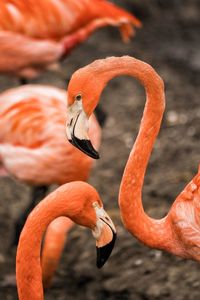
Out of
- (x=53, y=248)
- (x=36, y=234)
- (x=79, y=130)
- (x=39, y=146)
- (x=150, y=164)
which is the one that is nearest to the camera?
(x=36, y=234)

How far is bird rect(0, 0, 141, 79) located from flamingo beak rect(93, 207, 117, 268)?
2.25m

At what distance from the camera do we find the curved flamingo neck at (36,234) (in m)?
3.71

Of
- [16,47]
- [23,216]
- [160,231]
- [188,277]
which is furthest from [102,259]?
[16,47]

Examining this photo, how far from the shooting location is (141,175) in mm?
4113

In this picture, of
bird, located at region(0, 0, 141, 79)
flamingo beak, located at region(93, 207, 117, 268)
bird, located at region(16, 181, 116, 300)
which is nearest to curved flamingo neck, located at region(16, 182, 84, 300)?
bird, located at region(16, 181, 116, 300)

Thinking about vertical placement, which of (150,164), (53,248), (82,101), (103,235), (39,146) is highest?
(82,101)

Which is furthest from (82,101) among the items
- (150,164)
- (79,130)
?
(150,164)

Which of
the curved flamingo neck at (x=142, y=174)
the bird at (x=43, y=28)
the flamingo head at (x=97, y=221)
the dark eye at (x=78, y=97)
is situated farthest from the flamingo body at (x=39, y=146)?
the dark eye at (x=78, y=97)

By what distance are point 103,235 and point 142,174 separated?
1.36ft

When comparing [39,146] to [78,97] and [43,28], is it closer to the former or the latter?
[43,28]

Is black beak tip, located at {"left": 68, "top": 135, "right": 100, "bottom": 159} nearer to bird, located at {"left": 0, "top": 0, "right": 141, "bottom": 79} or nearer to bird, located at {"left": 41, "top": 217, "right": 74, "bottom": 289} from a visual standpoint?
bird, located at {"left": 41, "top": 217, "right": 74, "bottom": 289}

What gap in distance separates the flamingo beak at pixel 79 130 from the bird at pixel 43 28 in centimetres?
211

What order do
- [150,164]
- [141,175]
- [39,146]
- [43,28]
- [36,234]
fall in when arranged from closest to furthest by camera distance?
[36,234] → [141,175] → [39,146] → [43,28] → [150,164]

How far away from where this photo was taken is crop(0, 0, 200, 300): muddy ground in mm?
5090
